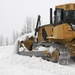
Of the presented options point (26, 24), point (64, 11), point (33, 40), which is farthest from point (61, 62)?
point (26, 24)

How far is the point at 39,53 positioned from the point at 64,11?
2483mm

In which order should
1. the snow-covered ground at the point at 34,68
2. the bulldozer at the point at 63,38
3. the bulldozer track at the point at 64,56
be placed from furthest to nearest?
1. the bulldozer at the point at 63,38
2. the bulldozer track at the point at 64,56
3. the snow-covered ground at the point at 34,68

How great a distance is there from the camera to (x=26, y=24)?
3327 inches

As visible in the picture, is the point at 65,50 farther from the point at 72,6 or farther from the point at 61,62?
the point at 72,6

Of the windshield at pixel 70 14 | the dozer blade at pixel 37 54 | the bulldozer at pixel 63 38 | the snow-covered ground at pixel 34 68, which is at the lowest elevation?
the snow-covered ground at pixel 34 68

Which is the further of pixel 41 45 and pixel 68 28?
pixel 41 45

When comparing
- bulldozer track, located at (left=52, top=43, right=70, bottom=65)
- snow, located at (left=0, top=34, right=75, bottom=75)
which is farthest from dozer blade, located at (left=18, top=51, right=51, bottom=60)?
bulldozer track, located at (left=52, top=43, right=70, bottom=65)

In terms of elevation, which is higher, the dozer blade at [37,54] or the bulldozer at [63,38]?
the bulldozer at [63,38]

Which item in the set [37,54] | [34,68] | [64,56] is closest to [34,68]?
[34,68]

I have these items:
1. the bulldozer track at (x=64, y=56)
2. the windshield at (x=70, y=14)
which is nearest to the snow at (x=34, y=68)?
the bulldozer track at (x=64, y=56)

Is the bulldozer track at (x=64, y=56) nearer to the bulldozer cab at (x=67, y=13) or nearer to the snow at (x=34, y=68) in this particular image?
the snow at (x=34, y=68)

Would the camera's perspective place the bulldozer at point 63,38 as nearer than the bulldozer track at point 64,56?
No

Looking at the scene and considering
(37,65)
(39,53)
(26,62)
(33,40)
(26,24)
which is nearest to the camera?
(37,65)

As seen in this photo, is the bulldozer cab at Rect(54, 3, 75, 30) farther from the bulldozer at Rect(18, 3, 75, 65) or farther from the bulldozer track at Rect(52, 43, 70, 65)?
the bulldozer track at Rect(52, 43, 70, 65)
